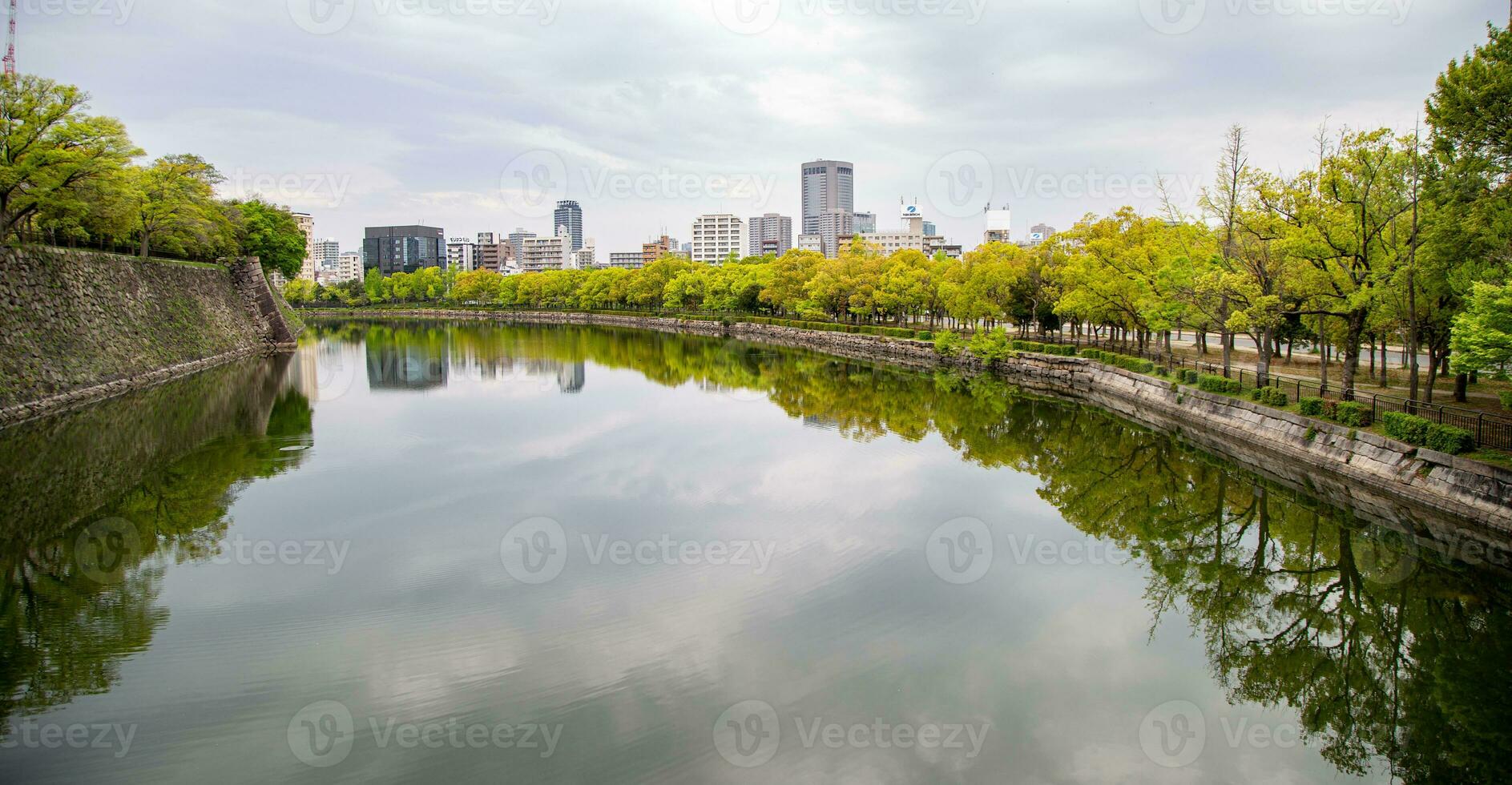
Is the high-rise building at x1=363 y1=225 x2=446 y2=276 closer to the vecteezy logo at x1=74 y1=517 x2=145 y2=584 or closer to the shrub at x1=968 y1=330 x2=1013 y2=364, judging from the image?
the shrub at x1=968 y1=330 x2=1013 y2=364

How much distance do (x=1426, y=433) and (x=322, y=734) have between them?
59.1 ft

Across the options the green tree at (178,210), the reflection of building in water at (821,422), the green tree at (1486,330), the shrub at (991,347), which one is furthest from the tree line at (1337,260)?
the green tree at (178,210)

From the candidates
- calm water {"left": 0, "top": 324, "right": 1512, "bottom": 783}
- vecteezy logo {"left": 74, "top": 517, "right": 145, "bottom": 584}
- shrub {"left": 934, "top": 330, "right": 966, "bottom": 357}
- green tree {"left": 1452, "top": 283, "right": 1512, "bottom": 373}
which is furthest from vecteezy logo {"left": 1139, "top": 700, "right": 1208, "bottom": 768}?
shrub {"left": 934, "top": 330, "right": 966, "bottom": 357}

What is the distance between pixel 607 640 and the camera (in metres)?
9.03

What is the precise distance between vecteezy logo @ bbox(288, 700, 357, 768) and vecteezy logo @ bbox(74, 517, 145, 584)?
5.17 meters

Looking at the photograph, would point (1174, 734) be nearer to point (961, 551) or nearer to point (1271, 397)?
point (961, 551)

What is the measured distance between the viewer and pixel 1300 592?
440 inches

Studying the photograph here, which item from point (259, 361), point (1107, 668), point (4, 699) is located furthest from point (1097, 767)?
point (259, 361)

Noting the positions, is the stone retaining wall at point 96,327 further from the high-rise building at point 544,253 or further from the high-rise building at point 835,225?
the high-rise building at point 835,225

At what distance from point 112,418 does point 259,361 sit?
18.6 m

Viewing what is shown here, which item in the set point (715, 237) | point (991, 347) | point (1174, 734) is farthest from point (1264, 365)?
point (715, 237)

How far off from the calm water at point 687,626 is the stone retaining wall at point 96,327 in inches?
123

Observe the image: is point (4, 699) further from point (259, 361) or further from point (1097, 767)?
point (259, 361)

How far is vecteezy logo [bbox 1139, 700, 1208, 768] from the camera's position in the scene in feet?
23.6
